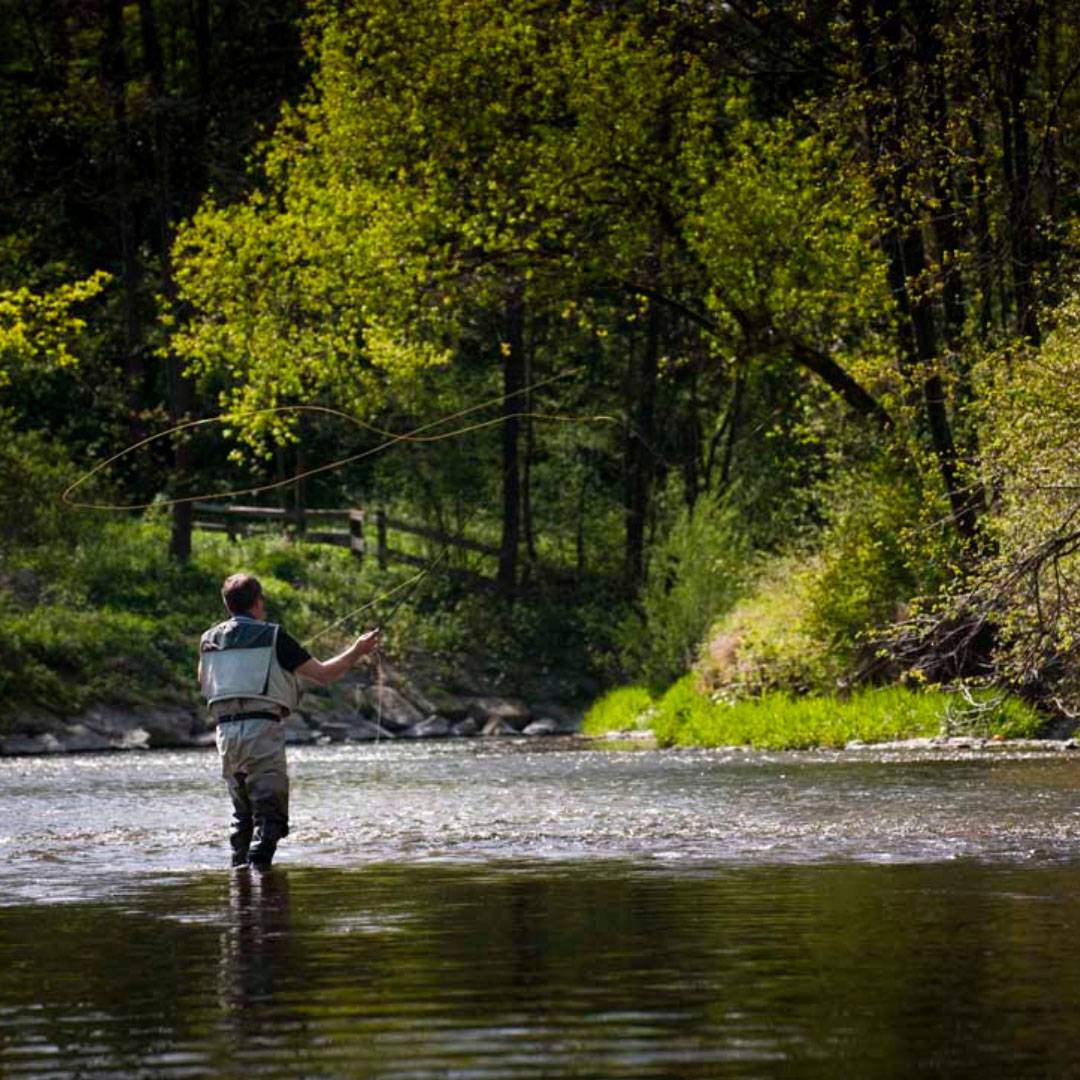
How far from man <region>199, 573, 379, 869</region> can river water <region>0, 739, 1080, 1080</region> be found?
440mm

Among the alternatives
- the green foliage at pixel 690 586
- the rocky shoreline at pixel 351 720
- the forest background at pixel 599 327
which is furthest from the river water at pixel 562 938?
the green foliage at pixel 690 586

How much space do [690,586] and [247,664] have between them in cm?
2041

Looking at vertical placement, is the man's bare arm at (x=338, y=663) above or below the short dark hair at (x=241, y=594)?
below

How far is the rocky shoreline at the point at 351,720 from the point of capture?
104ft

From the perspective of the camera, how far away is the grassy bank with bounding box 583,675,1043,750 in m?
24.3

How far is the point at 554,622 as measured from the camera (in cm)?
4144

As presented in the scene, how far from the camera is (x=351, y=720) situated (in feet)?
116

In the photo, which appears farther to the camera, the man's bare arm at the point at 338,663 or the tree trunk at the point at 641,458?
the tree trunk at the point at 641,458

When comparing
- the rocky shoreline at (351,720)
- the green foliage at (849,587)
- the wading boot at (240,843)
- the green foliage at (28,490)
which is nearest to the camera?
the wading boot at (240,843)

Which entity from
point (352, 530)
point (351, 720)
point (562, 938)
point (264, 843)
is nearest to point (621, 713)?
point (351, 720)

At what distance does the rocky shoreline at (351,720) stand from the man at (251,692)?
17.1m

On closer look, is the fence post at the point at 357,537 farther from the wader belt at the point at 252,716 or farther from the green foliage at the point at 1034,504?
the wader belt at the point at 252,716

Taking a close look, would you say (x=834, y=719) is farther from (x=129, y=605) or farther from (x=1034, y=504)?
(x=129, y=605)

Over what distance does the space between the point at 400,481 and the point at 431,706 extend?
25.9 ft
